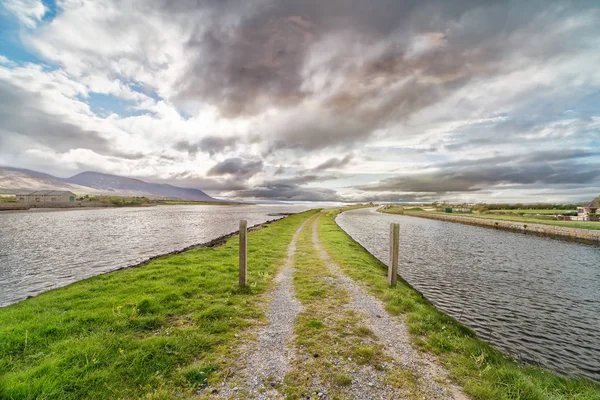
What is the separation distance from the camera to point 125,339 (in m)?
6.77

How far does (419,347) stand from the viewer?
719 cm

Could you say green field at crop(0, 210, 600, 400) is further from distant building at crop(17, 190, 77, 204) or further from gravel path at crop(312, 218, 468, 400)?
distant building at crop(17, 190, 77, 204)

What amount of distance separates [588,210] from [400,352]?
283 feet

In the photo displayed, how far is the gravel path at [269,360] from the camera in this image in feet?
17.0

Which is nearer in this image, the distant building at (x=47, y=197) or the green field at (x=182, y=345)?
the green field at (x=182, y=345)

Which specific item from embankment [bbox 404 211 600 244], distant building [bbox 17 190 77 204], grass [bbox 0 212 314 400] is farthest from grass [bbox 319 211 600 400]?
distant building [bbox 17 190 77 204]

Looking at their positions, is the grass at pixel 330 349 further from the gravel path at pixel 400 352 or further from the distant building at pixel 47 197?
the distant building at pixel 47 197

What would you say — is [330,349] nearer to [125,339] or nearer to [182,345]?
[182,345]

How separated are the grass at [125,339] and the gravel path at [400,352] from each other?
401 centimetres

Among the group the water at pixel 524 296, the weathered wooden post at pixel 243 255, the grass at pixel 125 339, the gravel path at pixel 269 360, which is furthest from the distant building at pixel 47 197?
the gravel path at pixel 269 360

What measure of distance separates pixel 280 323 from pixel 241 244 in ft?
15.1

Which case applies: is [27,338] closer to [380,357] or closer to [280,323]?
[280,323]

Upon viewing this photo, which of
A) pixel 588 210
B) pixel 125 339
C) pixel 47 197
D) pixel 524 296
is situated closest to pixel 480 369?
pixel 125 339

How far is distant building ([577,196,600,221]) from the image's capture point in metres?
55.3
